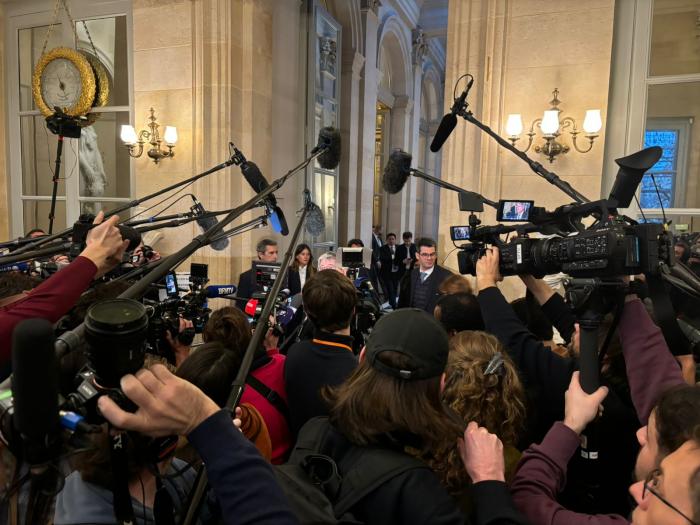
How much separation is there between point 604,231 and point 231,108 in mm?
5129

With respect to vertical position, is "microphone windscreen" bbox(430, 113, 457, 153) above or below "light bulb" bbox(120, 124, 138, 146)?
below

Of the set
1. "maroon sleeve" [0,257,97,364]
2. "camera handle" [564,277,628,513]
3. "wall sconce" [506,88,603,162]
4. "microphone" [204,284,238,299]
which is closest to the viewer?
"maroon sleeve" [0,257,97,364]

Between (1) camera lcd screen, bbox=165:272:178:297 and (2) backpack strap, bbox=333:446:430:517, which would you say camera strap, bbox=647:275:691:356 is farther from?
A: (1) camera lcd screen, bbox=165:272:178:297

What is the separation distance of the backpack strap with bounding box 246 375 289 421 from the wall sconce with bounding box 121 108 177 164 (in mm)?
4564

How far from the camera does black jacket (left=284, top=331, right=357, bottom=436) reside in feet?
5.91

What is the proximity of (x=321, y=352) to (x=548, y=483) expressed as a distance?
3.27 ft

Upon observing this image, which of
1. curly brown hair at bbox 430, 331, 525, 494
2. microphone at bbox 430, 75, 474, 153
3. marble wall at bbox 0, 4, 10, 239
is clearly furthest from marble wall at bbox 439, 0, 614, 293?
marble wall at bbox 0, 4, 10, 239

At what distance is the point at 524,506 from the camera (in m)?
1.08

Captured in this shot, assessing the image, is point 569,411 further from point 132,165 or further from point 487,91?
point 132,165

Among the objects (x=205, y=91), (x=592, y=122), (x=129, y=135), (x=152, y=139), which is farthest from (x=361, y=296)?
(x=129, y=135)

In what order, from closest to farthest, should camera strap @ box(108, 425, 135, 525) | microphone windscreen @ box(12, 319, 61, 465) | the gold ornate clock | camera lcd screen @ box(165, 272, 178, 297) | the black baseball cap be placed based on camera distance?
microphone windscreen @ box(12, 319, 61, 465), camera strap @ box(108, 425, 135, 525), the black baseball cap, camera lcd screen @ box(165, 272, 178, 297), the gold ornate clock

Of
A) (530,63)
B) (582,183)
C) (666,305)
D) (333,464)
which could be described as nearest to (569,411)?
(666,305)

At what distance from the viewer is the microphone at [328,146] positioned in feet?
8.36

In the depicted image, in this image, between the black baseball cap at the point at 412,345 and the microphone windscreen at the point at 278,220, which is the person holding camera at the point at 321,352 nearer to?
the microphone windscreen at the point at 278,220
